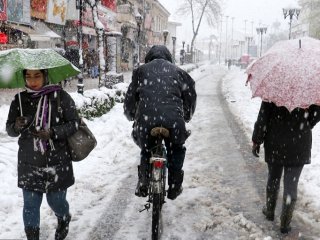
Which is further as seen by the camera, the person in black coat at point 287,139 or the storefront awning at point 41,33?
the storefront awning at point 41,33

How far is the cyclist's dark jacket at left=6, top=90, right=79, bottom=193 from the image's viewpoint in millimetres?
3561

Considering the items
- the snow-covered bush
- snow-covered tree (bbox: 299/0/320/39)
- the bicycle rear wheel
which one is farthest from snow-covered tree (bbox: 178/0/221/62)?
the bicycle rear wheel

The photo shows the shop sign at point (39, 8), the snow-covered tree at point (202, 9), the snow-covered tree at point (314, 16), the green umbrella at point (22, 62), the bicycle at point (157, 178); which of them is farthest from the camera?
the snow-covered tree at point (202, 9)

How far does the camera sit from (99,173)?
6.84 m

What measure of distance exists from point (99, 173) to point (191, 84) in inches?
119

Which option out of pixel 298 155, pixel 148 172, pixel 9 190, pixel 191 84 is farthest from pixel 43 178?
pixel 298 155

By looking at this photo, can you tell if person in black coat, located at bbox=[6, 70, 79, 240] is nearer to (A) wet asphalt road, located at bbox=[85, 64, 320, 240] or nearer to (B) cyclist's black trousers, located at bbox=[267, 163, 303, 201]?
(A) wet asphalt road, located at bbox=[85, 64, 320, 240]

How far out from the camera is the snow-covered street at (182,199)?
4.56 metres

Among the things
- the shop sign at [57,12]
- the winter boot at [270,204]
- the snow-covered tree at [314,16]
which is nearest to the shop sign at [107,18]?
the shop sign at [57,12]

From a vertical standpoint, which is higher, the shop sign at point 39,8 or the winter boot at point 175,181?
the shop sign at point 39,8

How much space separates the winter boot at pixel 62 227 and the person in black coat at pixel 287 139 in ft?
6.92

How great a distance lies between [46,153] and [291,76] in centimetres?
236

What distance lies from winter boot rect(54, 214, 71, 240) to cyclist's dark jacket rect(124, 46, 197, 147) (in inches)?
41.0

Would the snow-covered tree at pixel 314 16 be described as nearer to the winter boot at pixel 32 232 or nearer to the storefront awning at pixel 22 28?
the storefront awning at pixel 22 28
